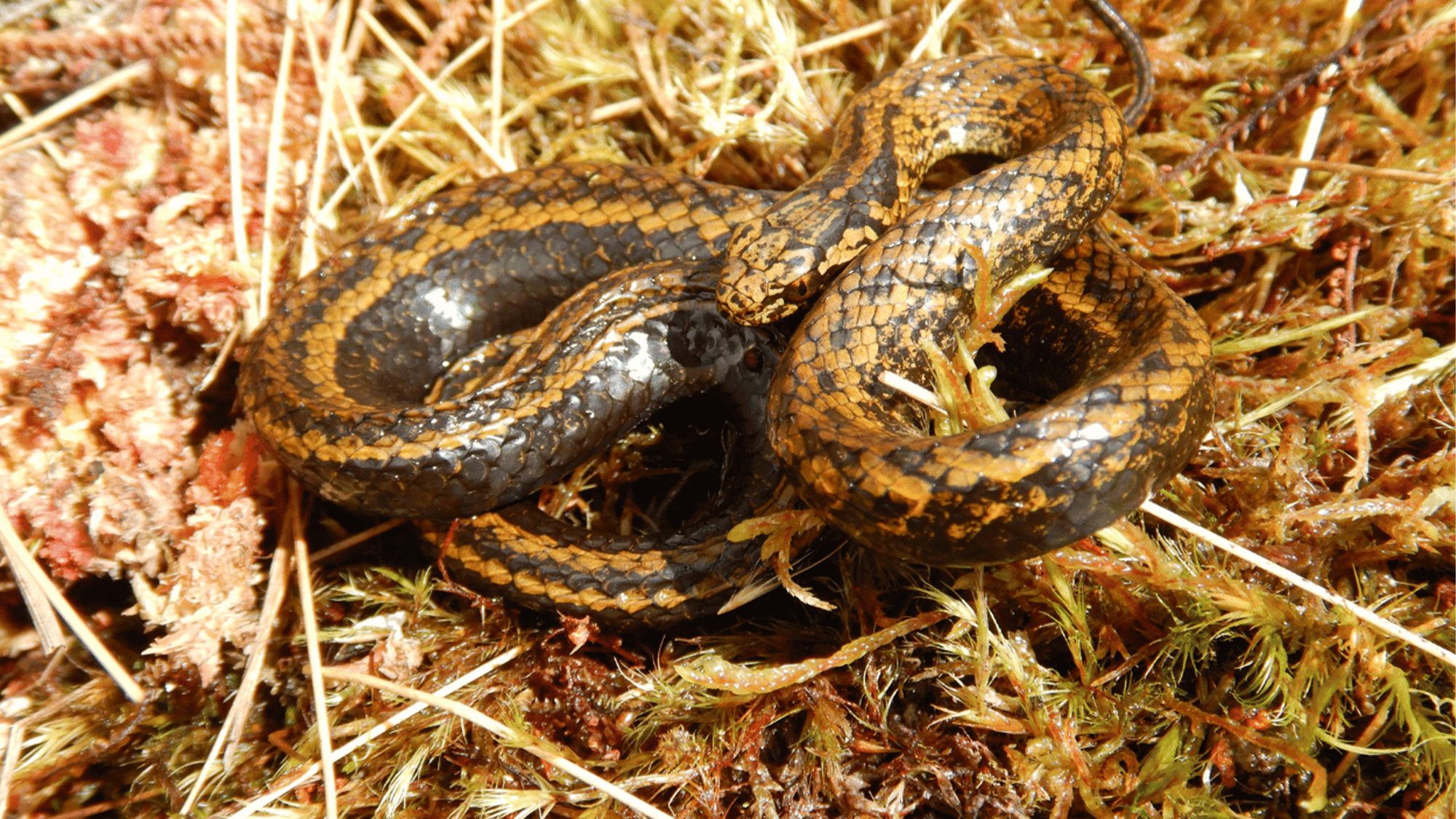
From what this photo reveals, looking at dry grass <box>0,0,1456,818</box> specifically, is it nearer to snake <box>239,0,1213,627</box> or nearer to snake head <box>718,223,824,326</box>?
snake <box>239,0,1213,627</box>

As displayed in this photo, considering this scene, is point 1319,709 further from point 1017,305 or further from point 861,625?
point 1017,305

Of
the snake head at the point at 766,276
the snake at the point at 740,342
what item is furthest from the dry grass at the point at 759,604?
the snake head at the point at 766,276

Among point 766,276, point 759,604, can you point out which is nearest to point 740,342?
point 766,276

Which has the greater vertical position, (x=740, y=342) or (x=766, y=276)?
(x=766, y=276)

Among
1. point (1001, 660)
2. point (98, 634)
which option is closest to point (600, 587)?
point (1001, 660)

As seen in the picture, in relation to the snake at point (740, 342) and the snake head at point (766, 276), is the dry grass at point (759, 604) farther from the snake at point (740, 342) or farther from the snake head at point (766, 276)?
the snake head at point (766, 276)

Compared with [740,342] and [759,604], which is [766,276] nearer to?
[740,342]

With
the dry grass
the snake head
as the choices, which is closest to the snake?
the snake head
